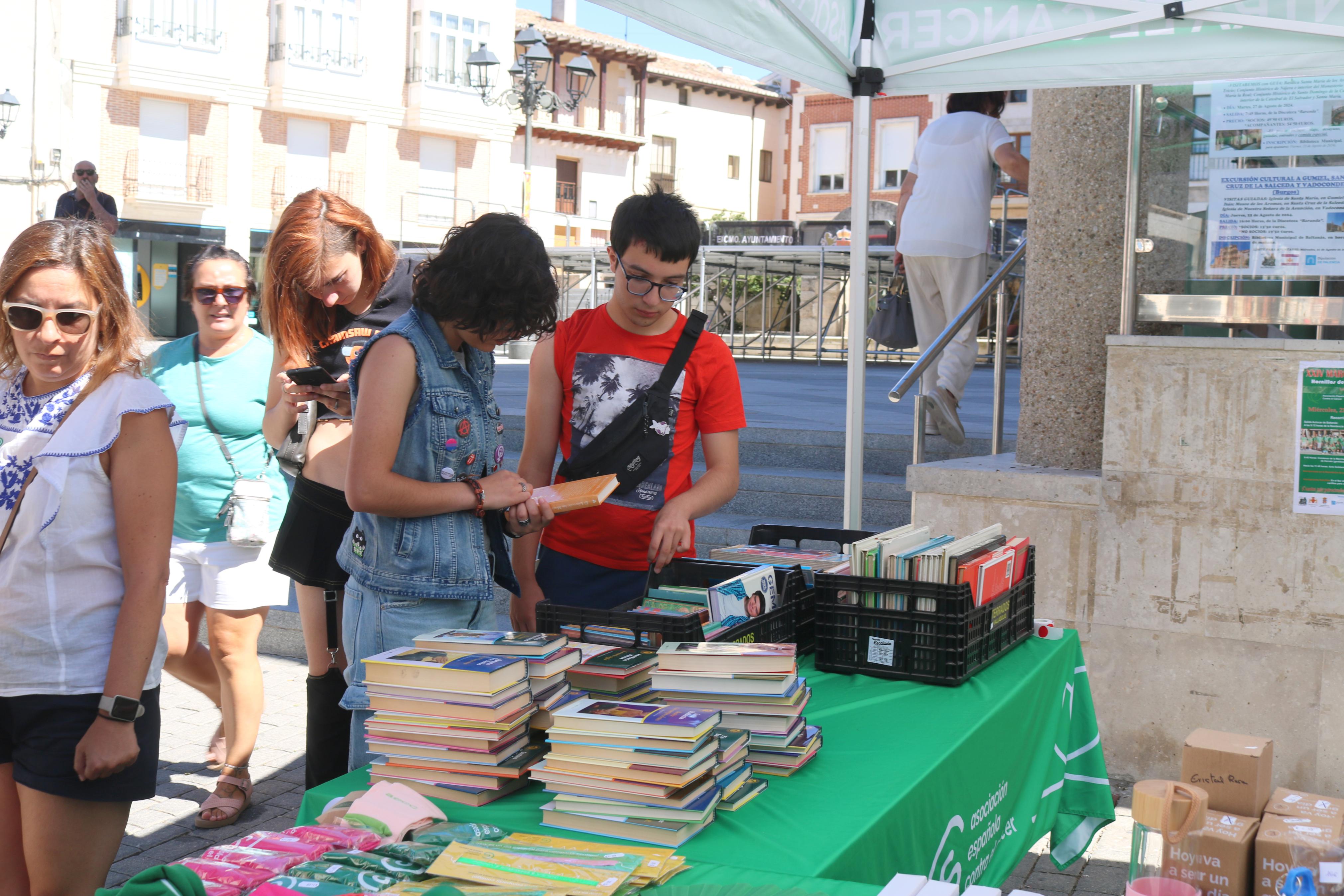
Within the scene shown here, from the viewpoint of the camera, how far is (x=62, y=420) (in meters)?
2.37

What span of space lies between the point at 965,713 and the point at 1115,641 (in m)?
2.33

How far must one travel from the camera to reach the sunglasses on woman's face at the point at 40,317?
234 cm

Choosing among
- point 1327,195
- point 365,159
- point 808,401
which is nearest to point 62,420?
point 1327,195

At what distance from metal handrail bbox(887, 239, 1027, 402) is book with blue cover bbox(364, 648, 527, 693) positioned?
3119mm

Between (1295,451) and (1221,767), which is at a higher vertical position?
(1295,451)

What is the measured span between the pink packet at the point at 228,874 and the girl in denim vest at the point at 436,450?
634 mm

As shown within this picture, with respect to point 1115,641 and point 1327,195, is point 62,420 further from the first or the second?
point 1327,195

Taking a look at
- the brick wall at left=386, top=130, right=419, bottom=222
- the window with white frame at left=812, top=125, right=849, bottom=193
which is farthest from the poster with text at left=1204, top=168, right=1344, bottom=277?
the window with white frame at left=812, top=125, right=849, bottom=193

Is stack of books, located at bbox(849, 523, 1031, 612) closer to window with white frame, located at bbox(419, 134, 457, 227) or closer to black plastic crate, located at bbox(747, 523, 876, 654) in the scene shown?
black plastic crate, located at bbox(747, 523, 876, 654)

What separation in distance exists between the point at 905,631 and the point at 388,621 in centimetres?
113

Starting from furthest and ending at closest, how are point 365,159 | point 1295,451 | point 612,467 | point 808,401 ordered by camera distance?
point 365,159
point 808,401
point 1295,451
point 612,467

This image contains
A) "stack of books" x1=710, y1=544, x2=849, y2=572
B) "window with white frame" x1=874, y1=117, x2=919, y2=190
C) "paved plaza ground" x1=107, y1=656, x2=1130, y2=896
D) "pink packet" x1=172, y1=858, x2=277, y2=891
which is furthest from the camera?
"window with white frame" x1=874, y1=117, x2=919, y2=190

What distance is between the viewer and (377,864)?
64.2 inches

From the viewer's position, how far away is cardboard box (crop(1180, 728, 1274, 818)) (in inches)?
94.3
